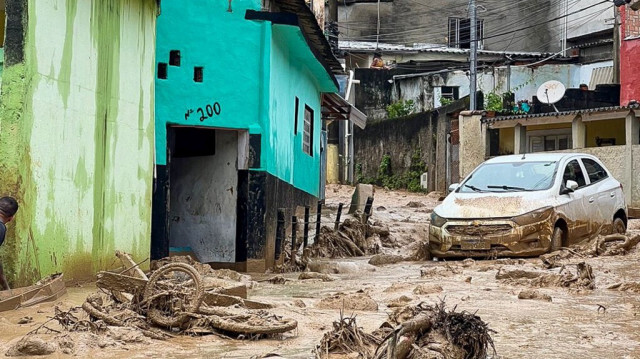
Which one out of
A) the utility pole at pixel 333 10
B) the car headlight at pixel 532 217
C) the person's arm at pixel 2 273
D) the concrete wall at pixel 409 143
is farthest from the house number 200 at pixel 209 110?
the utility pole at pixel 333 10

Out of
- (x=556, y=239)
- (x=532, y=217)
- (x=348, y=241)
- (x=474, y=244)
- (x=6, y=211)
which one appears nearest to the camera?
(x=6, y=211)

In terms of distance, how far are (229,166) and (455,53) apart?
3002cm

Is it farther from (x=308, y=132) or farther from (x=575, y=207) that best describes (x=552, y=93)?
(x=575, y=207)

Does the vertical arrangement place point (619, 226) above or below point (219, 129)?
below

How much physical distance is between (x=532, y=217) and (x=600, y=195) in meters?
2.17

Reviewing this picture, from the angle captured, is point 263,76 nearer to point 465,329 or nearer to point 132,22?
point 132,22

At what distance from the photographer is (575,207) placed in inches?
553

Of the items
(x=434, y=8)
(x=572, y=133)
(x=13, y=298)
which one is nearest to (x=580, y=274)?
(x=13, y=298)

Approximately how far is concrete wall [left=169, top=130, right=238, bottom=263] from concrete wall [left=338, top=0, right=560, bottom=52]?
102 ft

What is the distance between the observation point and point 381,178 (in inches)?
1515

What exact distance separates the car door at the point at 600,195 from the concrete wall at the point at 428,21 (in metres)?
30.5

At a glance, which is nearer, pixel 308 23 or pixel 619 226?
pixel 619 226

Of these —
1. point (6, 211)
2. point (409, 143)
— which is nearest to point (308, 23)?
point (6, 211)

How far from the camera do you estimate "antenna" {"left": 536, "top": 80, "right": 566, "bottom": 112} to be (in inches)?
1152
